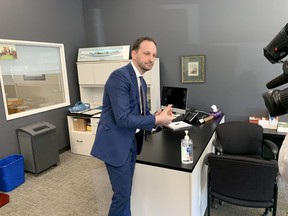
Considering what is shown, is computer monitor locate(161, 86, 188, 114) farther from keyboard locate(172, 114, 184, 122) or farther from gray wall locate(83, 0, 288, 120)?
gray wall locate(83, 0, 288, 120)

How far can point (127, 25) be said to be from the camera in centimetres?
371

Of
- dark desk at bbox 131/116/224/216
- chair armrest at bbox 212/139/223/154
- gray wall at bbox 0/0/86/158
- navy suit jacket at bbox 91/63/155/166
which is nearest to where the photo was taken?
navy suit jacket at bbox 91/63/155/166

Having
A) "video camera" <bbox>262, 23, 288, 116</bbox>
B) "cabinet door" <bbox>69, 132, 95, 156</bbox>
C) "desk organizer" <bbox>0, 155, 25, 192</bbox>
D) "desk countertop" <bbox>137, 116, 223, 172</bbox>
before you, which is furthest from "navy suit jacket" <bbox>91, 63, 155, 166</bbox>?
"cabinet door" <bbox>69, 132, 95, 156</bbox>

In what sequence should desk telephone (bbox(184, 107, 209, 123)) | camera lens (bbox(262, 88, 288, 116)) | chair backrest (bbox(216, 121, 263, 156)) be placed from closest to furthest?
camera lens (bbox(262, 88, 288, 116)), chair backrest (bbox(216, 121, 263, 156)), desk telephone (bbox(184, 107, 209, 123))

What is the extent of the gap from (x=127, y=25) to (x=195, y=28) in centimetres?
115

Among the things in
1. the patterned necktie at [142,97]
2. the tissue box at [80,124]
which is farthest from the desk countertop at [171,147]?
the tissue box at [80,124]

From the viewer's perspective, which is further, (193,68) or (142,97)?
(193,68)

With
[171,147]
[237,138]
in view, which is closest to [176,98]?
[237,138]

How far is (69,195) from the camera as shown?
8.52 feet

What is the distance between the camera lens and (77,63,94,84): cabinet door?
3.33 metres

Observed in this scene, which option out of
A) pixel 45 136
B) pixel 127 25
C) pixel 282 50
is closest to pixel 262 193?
pixel 282 50

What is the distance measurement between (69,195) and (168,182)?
147 centimetres

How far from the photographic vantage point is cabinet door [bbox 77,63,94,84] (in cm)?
382

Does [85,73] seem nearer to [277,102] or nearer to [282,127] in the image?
[282,127]
